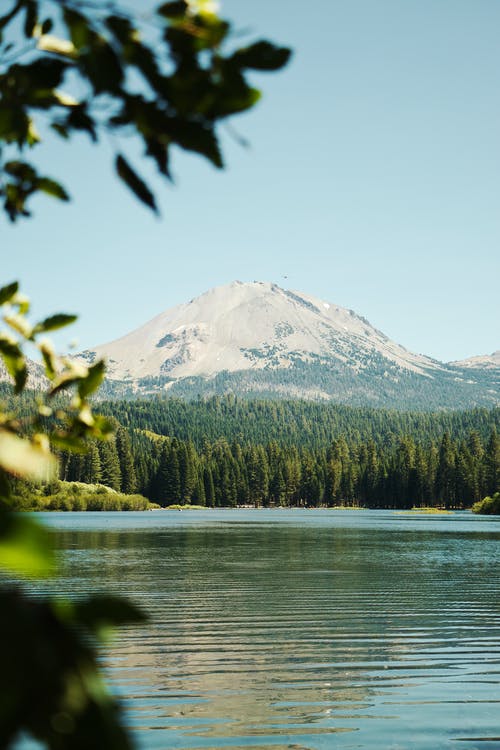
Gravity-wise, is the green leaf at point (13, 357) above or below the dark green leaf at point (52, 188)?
below

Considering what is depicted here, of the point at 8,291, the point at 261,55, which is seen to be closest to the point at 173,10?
the point at 261,55

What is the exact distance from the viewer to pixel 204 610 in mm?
28156

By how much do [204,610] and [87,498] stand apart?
12222 cm

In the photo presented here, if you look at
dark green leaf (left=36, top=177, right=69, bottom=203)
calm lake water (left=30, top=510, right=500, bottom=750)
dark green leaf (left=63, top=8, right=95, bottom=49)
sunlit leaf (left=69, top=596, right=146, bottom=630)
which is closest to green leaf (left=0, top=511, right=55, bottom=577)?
sunlit leaf (left=69, top=596, right=146, bottom=630)

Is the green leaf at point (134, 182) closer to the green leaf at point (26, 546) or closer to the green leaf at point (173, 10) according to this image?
the green leaf at point (173, 10)

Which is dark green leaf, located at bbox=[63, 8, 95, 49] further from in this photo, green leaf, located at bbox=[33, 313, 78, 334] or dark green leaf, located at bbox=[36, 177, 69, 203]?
green leaf, located at bbox=[33, 313, 78, 334]

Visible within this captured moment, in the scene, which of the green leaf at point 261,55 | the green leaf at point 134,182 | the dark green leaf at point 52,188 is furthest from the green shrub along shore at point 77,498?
the green leaf at point 261,55

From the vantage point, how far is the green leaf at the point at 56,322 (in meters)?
2.47

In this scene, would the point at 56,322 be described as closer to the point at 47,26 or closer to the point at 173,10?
the point at 47,26

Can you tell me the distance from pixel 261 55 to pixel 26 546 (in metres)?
0.95

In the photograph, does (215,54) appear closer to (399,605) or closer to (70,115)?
(70,115)

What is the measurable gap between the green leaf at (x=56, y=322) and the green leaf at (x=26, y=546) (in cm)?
136

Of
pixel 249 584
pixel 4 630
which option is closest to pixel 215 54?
pixel 4 630

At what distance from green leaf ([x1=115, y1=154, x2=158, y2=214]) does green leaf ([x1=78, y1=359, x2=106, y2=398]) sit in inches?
33.2
